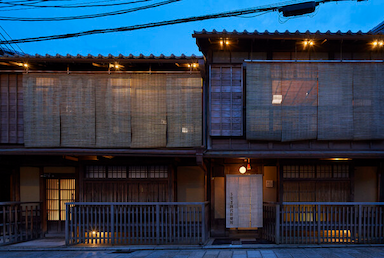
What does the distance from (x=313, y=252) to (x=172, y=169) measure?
19.2 feet

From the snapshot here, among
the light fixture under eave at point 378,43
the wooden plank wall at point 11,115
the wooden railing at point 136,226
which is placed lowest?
the wooden railing at point 136,226

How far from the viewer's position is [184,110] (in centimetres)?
925

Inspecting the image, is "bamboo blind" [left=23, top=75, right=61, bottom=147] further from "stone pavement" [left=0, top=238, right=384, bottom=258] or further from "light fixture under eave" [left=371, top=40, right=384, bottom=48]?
"light fixture under eave" [left=371, top=40, right=384, bottom=48]

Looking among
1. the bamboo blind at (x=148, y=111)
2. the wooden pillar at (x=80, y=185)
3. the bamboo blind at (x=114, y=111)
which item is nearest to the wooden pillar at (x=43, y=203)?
the wooden pillar at (x=80, y=185)

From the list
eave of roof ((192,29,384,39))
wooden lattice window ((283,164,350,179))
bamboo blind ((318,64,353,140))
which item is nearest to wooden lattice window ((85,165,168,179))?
wooden lattice window ((283,164,350,179))

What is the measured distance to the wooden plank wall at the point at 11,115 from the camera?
9.50m

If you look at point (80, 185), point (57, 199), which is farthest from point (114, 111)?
point (57, 199)

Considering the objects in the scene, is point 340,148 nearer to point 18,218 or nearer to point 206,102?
point 206,102

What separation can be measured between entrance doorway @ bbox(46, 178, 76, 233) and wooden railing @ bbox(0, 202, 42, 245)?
0.45 meters

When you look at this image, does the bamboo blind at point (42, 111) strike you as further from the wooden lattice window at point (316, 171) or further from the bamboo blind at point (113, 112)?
the wooden lattice window at point (316, 171)

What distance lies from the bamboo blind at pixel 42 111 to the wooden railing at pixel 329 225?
915 centimetres

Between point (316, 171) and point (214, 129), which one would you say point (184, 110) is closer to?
point (214, 129)

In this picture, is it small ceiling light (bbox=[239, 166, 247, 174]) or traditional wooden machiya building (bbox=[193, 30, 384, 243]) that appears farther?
small ceiling light (bbox=[239, 166, 247, 174])

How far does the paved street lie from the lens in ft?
25.2
